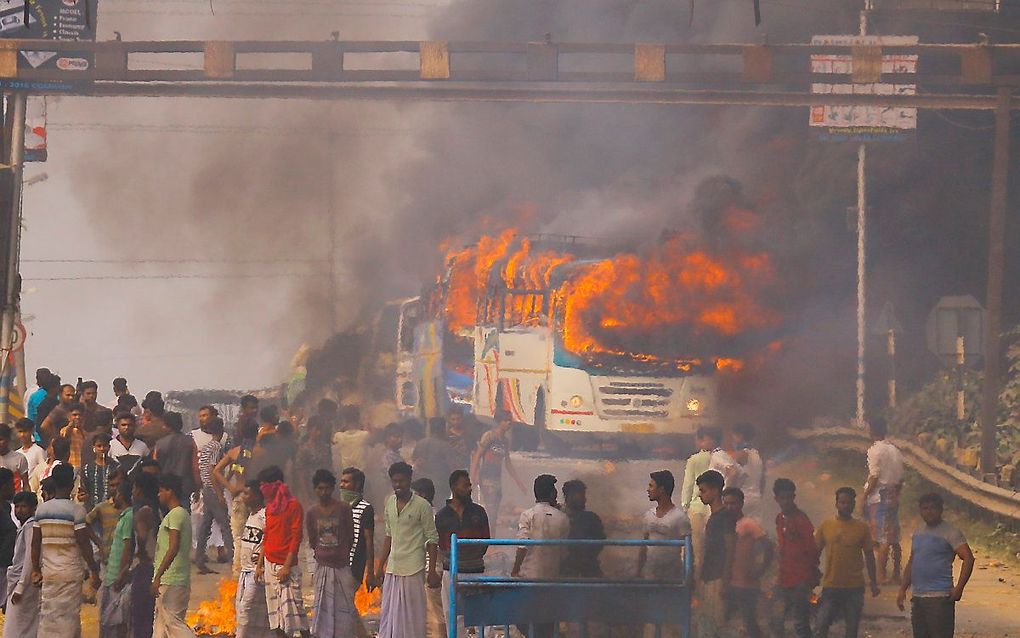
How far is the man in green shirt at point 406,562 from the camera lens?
37.8ft

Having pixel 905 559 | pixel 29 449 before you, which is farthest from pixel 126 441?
pixel 905 559

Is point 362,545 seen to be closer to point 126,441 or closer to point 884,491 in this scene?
point 126,441

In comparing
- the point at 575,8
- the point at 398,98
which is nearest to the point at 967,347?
the point at 398,98

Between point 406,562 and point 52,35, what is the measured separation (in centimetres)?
1224

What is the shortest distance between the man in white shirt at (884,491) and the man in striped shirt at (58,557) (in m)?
7.55

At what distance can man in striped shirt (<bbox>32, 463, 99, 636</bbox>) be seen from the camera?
1131cm

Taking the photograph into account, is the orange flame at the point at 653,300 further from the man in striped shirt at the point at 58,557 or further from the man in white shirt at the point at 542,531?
the man in striped shirt at the point at 58,557

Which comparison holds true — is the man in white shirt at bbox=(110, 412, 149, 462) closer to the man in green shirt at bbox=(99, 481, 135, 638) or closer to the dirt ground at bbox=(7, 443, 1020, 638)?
the dirt ground at bbox=(7, 443, 1020, 638)

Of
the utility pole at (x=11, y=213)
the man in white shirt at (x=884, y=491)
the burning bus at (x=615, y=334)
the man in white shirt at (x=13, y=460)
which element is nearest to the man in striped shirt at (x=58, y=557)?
the man in white shirt at (x=13, y=460)

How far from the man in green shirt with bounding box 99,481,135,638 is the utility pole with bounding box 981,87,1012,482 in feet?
40.8

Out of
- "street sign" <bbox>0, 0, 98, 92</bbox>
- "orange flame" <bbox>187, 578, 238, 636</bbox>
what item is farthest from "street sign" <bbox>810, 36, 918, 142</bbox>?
"orange flame" <bbox>187, 578, 238, 636</bbox>

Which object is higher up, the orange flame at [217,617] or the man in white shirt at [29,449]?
the man in white shirt at [29,449]

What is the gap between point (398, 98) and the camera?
2038 centimetres

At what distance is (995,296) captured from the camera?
22328mm
